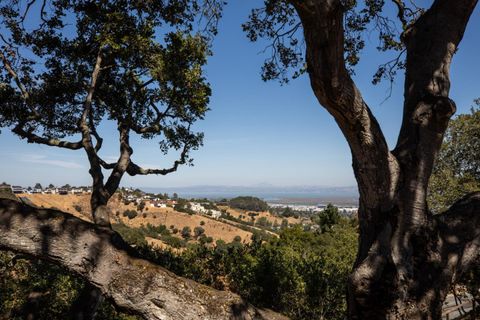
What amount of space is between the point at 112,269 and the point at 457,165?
2556 centimetres

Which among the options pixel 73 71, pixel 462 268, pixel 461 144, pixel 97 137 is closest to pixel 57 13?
pixel 73 71

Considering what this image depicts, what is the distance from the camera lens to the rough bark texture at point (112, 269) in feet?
7.88

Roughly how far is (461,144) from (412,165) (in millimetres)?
23486

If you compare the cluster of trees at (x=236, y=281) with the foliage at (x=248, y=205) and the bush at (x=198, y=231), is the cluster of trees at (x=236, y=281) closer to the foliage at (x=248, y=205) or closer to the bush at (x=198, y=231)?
the bush at (x=198, y=231)

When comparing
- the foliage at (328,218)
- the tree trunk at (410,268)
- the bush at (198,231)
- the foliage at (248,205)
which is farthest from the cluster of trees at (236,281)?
the foliage at (248,205)

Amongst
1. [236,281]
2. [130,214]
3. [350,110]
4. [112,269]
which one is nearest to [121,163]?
[236,281]

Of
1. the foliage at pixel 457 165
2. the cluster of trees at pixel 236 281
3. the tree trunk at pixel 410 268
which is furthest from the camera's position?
the foliage at pixel 457 165

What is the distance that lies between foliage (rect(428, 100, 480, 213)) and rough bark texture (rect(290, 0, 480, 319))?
20426mm

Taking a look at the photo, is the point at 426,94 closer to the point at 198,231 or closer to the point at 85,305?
the point at 85,305

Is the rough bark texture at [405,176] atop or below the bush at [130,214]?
atop

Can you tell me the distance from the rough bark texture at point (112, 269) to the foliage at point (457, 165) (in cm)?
2184

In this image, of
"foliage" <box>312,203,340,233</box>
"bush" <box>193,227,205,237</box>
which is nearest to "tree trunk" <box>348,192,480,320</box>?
"foliage" <box>312,203,340,233</box>

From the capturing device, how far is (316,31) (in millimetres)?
2246

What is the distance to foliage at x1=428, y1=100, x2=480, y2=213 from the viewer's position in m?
20.6
